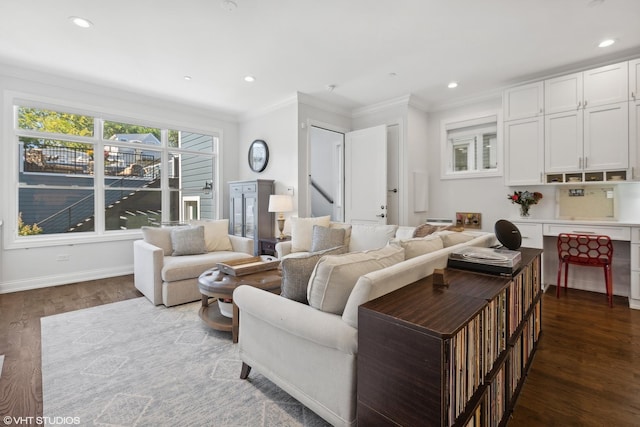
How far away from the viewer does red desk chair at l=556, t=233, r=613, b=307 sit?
330 centimetres

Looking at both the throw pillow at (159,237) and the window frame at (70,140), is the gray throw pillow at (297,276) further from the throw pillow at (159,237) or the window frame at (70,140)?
the window frame at (70,140)

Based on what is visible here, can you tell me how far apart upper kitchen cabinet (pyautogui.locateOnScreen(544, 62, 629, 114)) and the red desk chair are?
1536mm

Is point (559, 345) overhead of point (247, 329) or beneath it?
beneath

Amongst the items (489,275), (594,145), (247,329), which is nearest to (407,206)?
(594,145)

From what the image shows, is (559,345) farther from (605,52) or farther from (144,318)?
(144,318)

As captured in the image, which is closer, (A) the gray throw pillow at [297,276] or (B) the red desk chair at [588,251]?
(A) the gray throw pillow at [297,276]

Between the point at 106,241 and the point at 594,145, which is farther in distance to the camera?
the point at 106,241

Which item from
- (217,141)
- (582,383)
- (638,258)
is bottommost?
(582,383)

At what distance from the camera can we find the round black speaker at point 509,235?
2297mm

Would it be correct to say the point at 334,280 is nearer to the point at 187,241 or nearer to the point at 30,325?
the point at 187,241

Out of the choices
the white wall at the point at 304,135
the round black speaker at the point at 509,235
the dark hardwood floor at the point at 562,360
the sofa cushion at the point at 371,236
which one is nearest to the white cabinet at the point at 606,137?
the dark hardwood floor at the point at 562,360

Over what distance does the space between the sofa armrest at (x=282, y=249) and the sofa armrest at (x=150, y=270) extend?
1.37 m

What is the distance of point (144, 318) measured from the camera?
2.94m

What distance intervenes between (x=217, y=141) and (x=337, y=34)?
11.3ft
